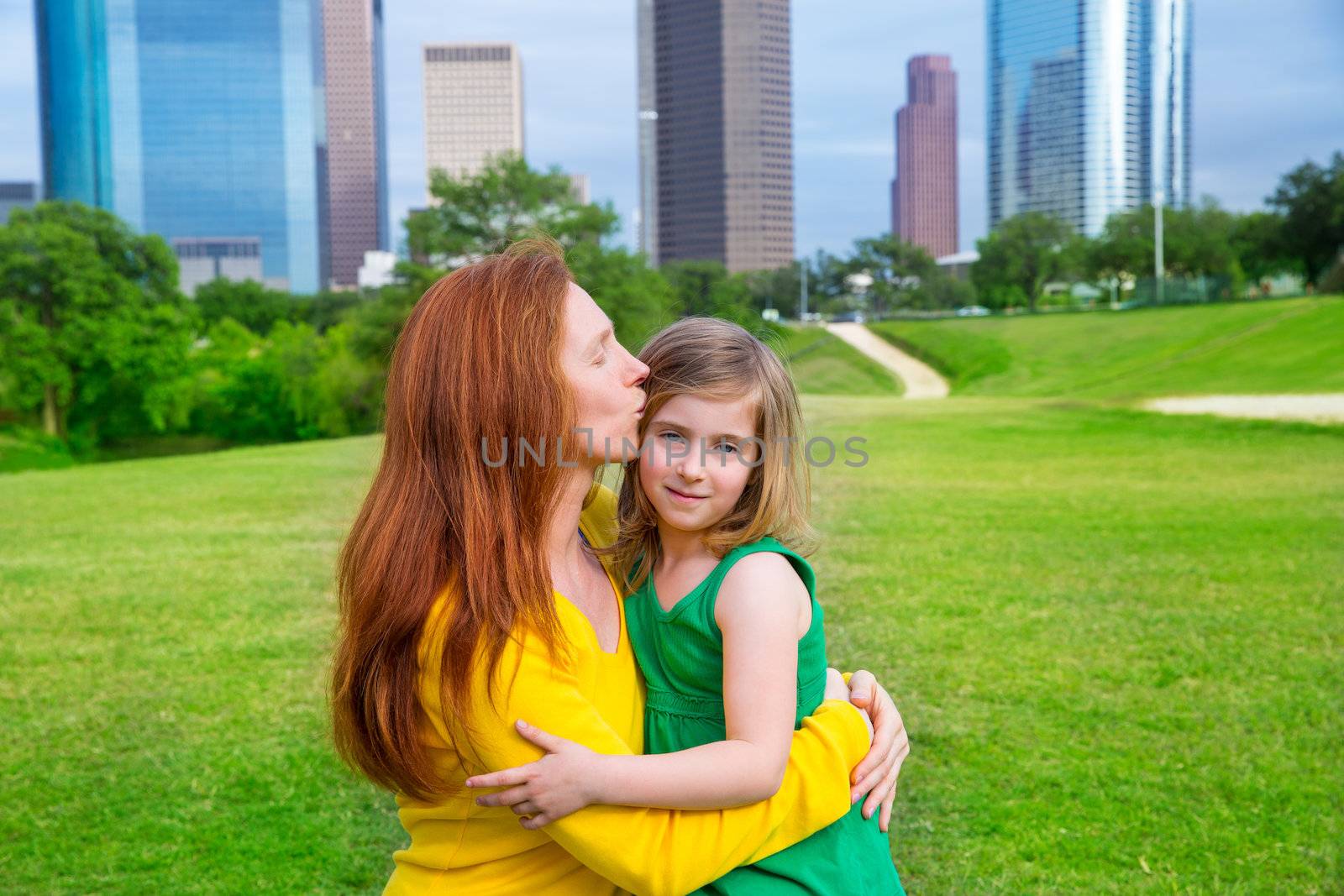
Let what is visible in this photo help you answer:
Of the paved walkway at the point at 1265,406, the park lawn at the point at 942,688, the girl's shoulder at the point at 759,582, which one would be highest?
the girl's shoulder at the point at 759,582

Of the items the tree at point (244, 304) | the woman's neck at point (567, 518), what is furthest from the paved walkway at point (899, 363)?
the tree at point (244, 304)

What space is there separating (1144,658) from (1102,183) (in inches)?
3378

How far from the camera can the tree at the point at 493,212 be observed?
3150cm

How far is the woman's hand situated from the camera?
150 cm

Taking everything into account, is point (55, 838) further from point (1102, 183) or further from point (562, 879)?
point (1102, 183)

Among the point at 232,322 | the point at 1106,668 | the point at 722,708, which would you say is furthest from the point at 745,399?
the point at 232,322

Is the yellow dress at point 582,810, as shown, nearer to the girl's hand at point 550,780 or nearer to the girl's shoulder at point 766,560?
the girl's hand at point 550,780

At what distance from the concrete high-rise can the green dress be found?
6815 inches

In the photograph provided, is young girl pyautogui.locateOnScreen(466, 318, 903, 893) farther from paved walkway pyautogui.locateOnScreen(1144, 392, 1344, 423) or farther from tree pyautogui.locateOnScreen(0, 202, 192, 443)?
tree pyautogui.locateOnScreen(0, 202, 192, 443)

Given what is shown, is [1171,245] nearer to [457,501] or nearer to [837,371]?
[837,371]

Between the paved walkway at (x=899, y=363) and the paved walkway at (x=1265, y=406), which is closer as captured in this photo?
the paved walkway at (x=1265, y=406)

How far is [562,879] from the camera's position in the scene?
58.6 inches

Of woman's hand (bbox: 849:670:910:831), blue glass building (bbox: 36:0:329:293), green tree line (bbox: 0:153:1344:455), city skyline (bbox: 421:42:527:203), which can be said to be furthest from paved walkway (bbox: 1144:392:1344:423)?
city skyline (bbox: 421:42:527:203)

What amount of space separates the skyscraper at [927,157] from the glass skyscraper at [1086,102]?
249 feet
